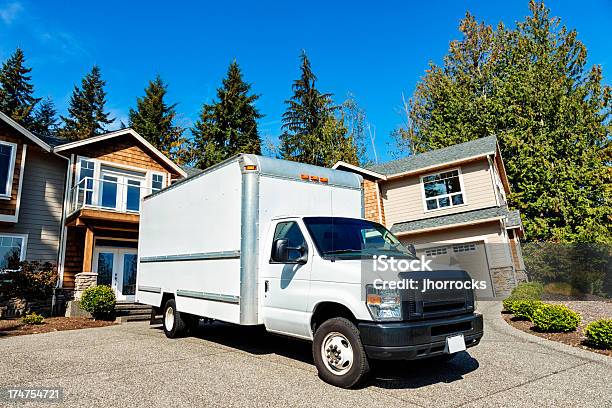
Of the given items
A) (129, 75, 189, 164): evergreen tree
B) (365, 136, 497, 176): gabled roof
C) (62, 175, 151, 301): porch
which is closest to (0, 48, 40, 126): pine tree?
(129, 75, 189, 164): evergreen tree

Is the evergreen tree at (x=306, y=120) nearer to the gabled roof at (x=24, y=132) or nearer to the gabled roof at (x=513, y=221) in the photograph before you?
the gabled roof at (x=513, y=221)

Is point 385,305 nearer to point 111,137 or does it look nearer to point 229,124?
point 111,137

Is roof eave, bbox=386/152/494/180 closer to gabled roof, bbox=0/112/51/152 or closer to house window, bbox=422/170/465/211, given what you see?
house window, bbox=422/170/465/211

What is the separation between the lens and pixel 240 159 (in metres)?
6.51

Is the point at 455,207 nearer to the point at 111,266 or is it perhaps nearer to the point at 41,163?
the point at 111,266

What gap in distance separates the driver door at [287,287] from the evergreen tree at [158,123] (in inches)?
1318

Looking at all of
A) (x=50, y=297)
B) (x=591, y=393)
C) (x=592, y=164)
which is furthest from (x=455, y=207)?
(x=50, y=297)

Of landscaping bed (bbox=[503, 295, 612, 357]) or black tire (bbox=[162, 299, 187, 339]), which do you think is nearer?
landscaping bed (bbox=[503, 295, 612, 357])

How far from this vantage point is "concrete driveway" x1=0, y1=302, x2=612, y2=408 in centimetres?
454

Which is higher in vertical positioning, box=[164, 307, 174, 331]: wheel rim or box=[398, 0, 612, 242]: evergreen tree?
box=[398, 0, 612, 242]: evergreen tree

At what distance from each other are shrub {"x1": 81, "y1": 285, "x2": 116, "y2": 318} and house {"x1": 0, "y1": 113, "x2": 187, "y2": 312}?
102cm

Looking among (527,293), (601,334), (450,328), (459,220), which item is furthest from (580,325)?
(459,220)

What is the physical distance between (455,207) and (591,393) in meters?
15.1

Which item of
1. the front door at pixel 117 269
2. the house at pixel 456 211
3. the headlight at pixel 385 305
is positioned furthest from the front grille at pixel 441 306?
the front door at pixel 117 269
